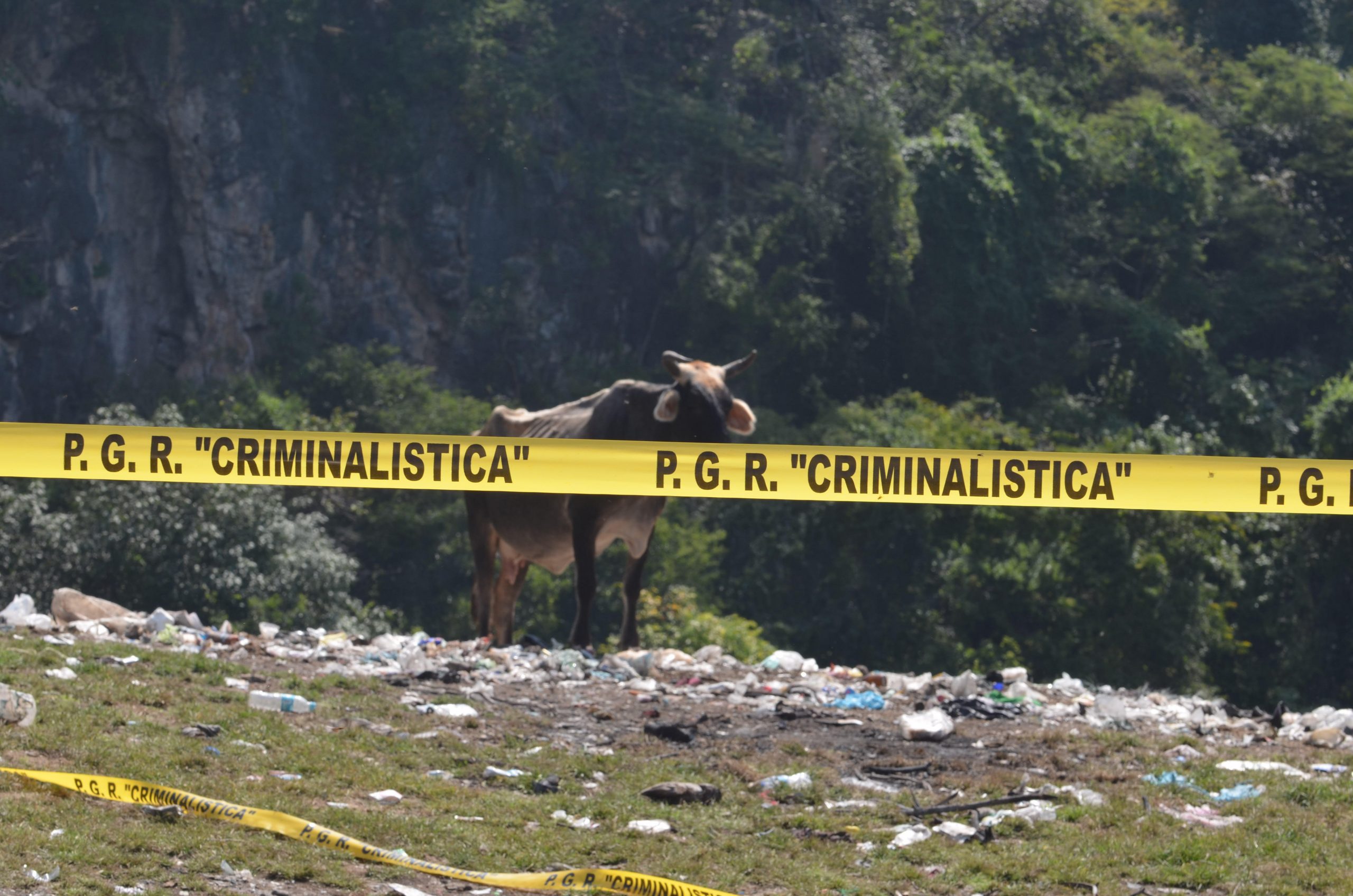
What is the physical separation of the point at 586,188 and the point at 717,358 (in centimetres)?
480

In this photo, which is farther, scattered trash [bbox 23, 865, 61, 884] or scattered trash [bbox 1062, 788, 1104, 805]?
scattered trash [bbox 1062, 788, 1104, 805]

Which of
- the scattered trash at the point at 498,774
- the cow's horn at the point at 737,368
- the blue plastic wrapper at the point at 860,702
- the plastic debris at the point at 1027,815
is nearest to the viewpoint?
the plastic debris at the point at 1027,815

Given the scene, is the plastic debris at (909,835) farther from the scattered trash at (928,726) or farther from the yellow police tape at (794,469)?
the yellow police tape at (794,469)

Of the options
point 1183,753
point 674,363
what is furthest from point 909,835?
point 674,363

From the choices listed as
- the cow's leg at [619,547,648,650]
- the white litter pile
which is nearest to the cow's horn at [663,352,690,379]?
the cow's leg at [619,547,648,650]

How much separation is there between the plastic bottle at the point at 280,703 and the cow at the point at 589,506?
3.16 meters

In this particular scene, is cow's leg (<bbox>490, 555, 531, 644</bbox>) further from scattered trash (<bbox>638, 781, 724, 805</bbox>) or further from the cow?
scattered trash (<bbox>638, 781, 724, 805</bbox>)

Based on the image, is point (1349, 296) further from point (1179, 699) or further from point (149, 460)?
point (149, 460)

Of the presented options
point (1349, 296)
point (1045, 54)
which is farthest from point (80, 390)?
point (1349, 296)

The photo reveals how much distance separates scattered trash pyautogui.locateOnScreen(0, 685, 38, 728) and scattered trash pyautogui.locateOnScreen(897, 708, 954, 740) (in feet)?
16.6

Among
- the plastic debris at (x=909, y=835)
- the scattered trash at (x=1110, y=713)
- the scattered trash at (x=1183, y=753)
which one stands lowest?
the plastic debris at (x=909, y=835)

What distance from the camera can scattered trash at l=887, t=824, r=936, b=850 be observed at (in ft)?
29.1

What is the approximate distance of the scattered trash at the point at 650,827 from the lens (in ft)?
29.1

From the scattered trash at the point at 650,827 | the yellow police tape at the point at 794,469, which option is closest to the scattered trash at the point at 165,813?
the scattered trash at the point at 650,827
